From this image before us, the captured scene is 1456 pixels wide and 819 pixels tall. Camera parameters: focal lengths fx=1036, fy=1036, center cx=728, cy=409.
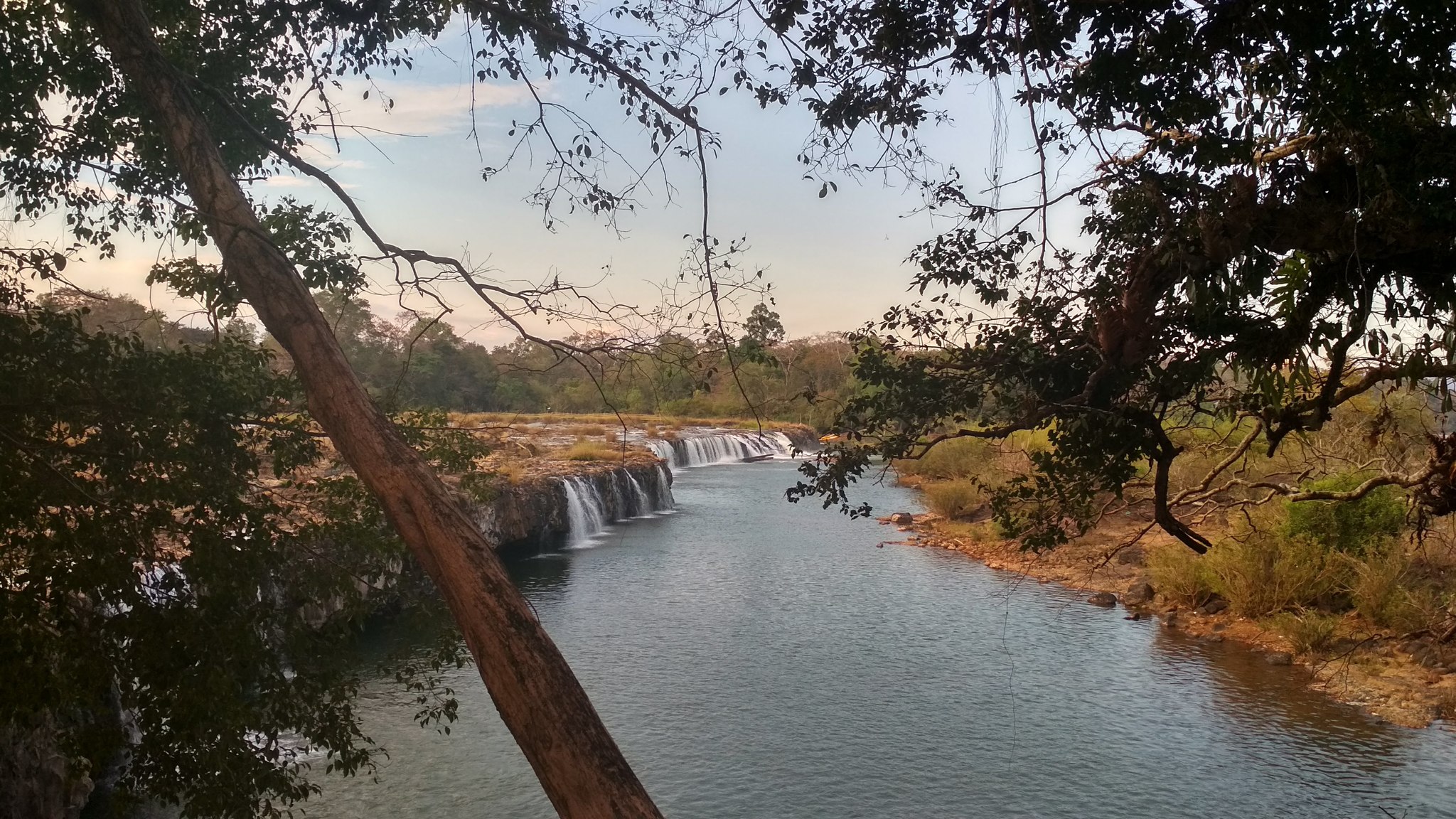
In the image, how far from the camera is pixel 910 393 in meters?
5.27

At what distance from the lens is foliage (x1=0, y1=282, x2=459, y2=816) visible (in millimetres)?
3930

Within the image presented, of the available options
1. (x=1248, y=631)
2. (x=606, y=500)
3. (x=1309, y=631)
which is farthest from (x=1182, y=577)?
(x=606, y=500)

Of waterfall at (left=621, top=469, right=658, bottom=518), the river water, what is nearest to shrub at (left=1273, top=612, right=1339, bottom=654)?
the river water

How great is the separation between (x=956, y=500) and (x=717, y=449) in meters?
13.0

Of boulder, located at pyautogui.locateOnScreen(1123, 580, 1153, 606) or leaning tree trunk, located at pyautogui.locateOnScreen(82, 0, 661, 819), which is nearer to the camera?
leaning tree trunk, located at pyautogui.locateOnScreen(82, 0, 661, 819)

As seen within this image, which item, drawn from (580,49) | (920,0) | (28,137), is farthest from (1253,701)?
(28,137)

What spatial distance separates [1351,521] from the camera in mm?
12070

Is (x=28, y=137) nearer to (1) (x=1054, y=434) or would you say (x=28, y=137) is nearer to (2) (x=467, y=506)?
(1) (x=1054, y=434)

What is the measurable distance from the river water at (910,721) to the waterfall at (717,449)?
14.6 metres

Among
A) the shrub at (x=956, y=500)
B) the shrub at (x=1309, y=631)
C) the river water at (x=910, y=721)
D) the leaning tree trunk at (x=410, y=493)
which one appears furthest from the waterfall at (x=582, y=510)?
the leaning tree trunk at (x=410, y=493)

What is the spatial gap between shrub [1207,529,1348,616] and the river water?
1.03m

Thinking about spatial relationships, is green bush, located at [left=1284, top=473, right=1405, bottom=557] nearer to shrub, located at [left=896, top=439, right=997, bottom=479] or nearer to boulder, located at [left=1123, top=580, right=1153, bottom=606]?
boulder, located at [left=1123, top=580, right=1153, bottom=606]

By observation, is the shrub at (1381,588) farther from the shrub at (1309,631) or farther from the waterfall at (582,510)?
the waterfall at (582,510)

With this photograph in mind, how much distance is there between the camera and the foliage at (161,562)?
3.93 meters
